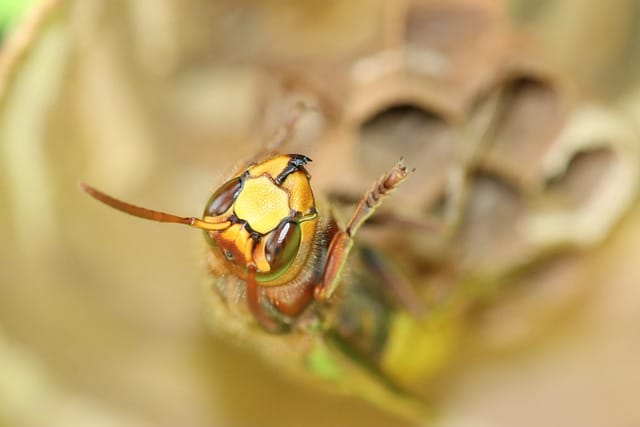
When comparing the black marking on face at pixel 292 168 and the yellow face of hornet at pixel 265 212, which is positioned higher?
the black marking on face at pixel 292 168

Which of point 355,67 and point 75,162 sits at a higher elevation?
point 355,67

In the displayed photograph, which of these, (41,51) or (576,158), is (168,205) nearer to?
(41,51)

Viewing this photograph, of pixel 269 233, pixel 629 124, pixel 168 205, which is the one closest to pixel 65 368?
pixel 168 205

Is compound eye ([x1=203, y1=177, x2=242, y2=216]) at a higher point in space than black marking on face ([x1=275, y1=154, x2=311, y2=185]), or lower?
lower
